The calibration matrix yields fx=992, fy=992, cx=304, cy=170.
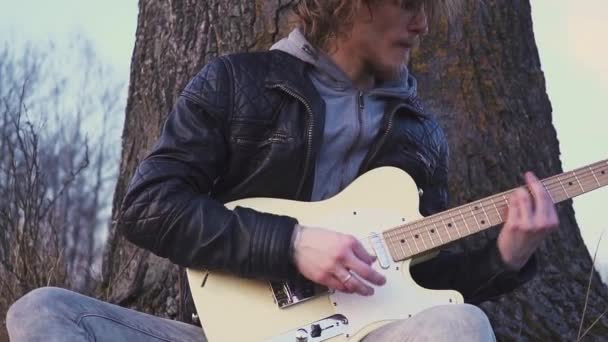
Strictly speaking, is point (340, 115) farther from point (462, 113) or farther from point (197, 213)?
point (462, 113)

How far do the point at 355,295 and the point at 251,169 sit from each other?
0.49m

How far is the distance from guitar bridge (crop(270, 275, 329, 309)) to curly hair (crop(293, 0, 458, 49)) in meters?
0.86

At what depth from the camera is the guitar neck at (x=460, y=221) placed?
8.91 feet

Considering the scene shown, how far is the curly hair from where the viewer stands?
3.02m

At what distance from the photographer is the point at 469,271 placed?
295cm

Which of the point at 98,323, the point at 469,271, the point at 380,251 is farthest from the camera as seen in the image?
the point at 469,271

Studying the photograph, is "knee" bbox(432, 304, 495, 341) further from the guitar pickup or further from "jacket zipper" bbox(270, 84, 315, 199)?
"jacket zipper" bbox(270, 84, 315, 199)

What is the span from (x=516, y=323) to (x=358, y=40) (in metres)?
1.35

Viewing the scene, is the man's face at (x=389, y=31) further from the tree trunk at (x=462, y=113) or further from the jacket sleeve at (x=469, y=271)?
the tree trunk at (x=462, y=113)

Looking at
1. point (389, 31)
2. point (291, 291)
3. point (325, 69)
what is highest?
point (389, 31)

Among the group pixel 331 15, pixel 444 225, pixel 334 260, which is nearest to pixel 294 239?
pixel 334 260

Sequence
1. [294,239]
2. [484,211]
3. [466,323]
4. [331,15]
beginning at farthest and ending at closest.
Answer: [331,15] < [484,211] < [294,239] < [466,323]

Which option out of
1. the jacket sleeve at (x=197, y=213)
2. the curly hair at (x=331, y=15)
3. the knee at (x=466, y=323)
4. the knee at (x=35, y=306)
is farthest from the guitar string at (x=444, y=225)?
the knee at (x=35, y=306)

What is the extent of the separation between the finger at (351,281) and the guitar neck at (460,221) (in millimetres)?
211
